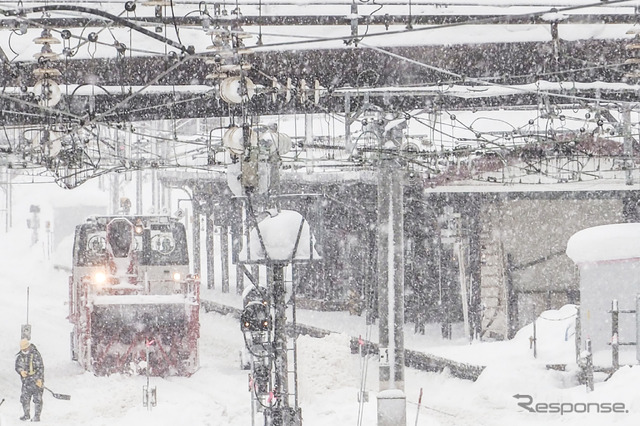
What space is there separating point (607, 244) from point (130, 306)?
977cm

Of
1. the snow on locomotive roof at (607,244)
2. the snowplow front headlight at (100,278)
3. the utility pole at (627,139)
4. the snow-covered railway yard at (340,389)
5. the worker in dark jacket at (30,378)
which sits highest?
the utility pole at (627,139)

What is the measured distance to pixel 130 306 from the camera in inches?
805

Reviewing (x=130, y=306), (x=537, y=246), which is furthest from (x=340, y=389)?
(x=537, y=246)

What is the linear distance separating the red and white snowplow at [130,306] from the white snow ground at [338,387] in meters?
0.43

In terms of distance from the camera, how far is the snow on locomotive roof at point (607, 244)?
21406 millimetres

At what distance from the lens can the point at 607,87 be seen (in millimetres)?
17656

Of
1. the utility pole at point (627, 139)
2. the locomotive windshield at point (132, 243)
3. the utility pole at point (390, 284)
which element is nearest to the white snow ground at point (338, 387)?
the utility pole at point (390, 284)

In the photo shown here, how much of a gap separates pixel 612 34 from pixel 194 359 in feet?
36.0

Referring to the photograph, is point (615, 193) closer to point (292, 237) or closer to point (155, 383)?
point (155, 383)

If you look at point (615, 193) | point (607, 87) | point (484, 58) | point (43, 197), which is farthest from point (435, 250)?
point (43, 197)

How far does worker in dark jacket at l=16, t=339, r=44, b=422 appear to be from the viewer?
17.4m

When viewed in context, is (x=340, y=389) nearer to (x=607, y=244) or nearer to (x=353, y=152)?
(x=353, y=152)

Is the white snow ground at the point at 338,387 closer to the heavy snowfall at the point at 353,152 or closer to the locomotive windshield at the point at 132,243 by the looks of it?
the heavy snowfall at the point at 353,152

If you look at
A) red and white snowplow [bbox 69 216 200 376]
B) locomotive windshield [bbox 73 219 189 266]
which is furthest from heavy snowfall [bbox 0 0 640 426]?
locomotive windshield [bbox 73 219 189 266]
